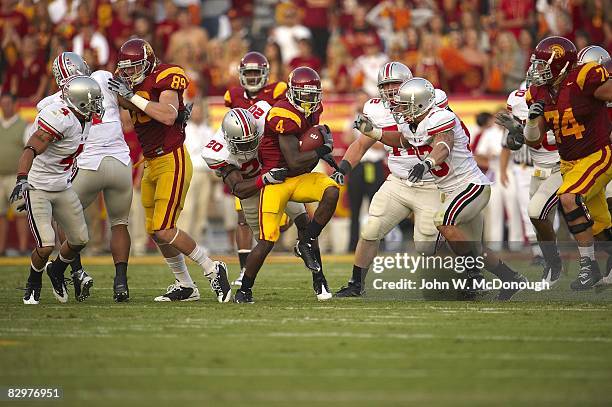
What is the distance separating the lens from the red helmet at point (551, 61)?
8961 mm

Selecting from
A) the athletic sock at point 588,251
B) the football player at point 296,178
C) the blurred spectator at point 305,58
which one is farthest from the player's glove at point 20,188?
the blurred spectator at point 305,58

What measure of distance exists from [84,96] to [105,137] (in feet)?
2.25

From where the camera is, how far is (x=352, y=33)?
54.4ft

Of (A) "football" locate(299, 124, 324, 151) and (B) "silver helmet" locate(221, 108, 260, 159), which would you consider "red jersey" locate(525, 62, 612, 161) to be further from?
(B) "silver helmet" locate(221, 108, 260, 159)

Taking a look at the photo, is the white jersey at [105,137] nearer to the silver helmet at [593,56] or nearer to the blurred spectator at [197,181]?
the silver helmet at [593,56]

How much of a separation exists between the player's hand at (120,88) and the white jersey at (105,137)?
9.2 inches

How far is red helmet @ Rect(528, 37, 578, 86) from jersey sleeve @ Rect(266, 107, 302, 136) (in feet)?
6.27

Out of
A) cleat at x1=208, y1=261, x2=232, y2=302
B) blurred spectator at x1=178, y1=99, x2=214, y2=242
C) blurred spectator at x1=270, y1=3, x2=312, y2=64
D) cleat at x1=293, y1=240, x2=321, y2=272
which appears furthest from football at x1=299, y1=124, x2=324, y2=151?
blurred spectator at x1=270, y1=3, x2=312, y2=64

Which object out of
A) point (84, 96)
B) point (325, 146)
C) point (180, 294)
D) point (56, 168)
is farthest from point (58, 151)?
point (325, 146)

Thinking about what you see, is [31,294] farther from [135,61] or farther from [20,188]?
[135,61]

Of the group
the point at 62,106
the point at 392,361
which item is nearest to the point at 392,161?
the point at 62,106

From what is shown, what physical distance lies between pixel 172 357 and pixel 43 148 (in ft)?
9.29

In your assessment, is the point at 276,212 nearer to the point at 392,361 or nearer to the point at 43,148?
the point at 43,148

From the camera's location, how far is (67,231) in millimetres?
8711
